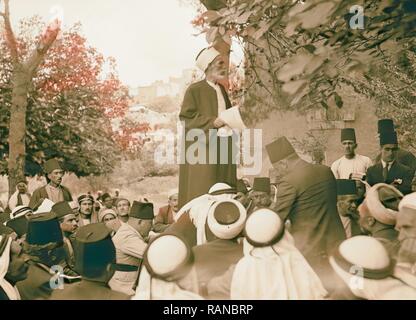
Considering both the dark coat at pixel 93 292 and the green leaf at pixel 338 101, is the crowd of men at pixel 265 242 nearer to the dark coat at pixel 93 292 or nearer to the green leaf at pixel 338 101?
the dark coat at pixel 93 292

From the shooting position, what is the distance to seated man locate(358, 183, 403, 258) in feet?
17.9

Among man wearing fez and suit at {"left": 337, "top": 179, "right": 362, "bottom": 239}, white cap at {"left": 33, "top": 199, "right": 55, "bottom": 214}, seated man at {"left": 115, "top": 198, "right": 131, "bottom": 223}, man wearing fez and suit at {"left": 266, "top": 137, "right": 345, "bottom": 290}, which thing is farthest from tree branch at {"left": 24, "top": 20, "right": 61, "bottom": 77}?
man wearing fez and suit at {"left": 337, "top": 179, "right": 362, "bottom": 239}

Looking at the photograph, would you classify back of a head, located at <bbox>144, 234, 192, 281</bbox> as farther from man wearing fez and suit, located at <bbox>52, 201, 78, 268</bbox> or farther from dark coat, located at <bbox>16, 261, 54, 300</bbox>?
dark coat, located at <bbox>16, 261, 54, 300</bbox>

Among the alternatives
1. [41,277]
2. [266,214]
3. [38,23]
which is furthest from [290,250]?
[38,23]

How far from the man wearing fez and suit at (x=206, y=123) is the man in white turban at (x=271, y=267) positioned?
1.85 feet

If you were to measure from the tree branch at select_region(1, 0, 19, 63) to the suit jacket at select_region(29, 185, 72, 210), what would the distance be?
1294 millimetres

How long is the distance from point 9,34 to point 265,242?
318 cm

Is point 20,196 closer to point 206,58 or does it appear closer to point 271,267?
point 206,58

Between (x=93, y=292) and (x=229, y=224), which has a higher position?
(x=229, y=224)

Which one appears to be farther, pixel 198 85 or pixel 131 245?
pixel 198 85

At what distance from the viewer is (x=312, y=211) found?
215 inches

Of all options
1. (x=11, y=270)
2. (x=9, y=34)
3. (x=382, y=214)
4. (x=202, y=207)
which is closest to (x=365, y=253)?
(x=382, y=214)

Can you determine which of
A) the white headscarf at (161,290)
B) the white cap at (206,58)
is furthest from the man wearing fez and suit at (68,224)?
the white cap at (206,58)
